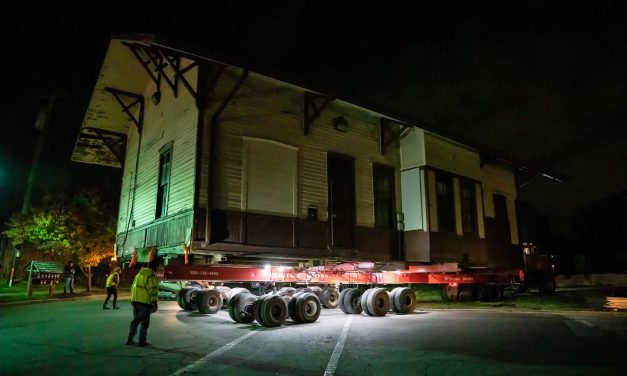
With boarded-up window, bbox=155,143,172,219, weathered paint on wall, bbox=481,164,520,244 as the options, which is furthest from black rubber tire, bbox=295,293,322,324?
weathered paint on wall, bbox=481,164,520,244

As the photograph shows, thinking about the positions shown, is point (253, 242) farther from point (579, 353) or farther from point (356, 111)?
point (579, 353)

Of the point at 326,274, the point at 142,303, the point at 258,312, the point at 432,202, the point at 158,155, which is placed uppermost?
the point at 158,155

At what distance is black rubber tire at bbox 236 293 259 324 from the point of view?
11.9 m

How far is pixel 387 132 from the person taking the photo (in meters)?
16.5

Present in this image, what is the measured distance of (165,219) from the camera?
12.8 meters

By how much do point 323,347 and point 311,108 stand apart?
8148mm

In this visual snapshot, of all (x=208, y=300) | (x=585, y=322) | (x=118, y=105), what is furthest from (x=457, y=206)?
(x=118, y=105)

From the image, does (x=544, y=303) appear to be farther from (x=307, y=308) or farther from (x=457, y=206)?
(x=307, y=308)

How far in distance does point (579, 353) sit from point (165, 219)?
1038 centimetres

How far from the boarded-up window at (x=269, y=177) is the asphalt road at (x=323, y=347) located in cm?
333

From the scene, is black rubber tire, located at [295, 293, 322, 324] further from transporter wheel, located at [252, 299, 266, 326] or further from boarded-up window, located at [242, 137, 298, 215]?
boarded-up window, located at [242, 137, 298, 215]

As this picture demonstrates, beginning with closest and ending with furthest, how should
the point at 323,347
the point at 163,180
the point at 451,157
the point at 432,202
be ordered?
the point at 323,347, the point at 163,180, the point at 432,202, the point at 451,157

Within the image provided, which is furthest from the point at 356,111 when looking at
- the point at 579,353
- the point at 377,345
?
the point at 579,353

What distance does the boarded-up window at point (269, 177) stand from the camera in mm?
12391
